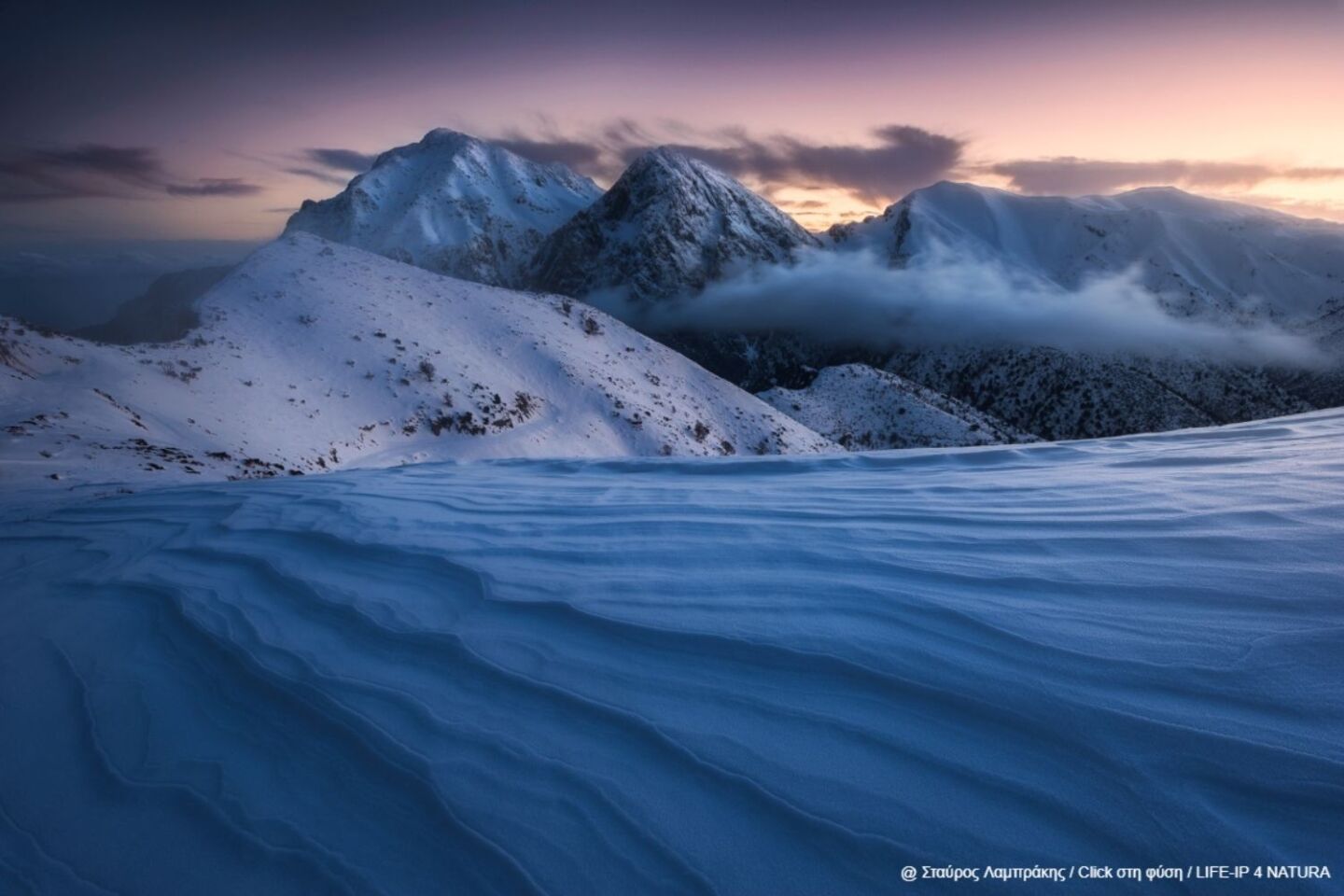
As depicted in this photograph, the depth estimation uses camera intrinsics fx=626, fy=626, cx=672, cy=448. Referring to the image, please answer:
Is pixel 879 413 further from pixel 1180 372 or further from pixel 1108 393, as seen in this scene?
pixel 1180 372

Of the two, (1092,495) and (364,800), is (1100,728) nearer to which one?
(364,800)

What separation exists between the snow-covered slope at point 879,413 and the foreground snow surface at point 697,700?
47.4 meters

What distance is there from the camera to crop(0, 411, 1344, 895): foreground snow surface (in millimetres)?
1479

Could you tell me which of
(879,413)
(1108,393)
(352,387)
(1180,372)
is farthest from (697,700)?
(1180,372)

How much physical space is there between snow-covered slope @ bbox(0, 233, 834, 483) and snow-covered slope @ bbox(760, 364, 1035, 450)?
58.4ft

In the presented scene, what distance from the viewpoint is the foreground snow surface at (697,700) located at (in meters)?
1.48

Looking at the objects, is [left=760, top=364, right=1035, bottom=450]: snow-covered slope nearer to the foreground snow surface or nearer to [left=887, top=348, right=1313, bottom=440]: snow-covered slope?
the foreground snow surface

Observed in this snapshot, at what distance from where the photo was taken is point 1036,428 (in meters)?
104

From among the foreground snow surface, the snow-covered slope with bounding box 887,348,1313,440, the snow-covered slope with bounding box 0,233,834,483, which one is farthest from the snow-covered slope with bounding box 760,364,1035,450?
the snow-covered slope with bounding box 887,348,1313,440

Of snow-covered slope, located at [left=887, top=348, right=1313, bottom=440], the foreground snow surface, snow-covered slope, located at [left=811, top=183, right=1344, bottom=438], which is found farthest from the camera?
snow-covered slope, located at [left=811, top=183, right=1344, bottom=438]

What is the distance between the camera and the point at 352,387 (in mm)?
21984

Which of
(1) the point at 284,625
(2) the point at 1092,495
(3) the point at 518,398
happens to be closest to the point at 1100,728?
(2) the point at 1092,495

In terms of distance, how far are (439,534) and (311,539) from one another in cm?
80

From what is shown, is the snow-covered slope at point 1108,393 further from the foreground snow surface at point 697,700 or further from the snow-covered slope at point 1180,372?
the foreground snow surface at point 697,700
